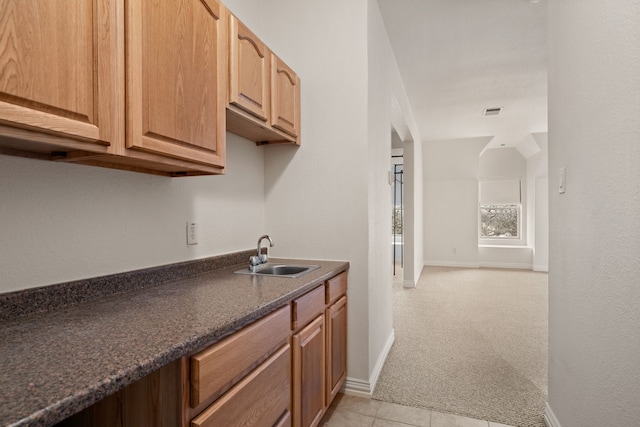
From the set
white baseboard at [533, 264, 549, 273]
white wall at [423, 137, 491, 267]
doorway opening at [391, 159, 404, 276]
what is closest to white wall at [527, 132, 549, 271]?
white baseboard at [533, 264, 549, 273]

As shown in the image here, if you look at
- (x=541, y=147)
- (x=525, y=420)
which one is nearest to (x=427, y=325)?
(x=525, y=420)

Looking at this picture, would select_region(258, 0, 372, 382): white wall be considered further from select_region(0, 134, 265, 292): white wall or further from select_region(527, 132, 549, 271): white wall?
select_region(527, 132, 549, 271): white wall

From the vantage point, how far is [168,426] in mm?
891

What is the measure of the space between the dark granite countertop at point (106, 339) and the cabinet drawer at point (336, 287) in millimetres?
444

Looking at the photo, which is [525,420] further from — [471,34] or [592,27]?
[471,34]

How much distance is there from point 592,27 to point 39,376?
6.80 ft

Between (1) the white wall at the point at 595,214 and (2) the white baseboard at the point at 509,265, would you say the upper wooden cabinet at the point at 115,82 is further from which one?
(2) the white baseboard at the point at 509,265

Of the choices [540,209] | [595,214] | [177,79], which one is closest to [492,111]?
[540,209]

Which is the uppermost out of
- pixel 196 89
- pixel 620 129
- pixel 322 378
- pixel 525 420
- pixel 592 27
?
pixel 592 27

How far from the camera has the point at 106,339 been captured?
34.4 inches

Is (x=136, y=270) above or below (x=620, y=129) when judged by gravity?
below

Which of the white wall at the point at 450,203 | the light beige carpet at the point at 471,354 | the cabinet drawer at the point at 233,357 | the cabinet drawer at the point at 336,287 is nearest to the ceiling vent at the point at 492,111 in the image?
the white wall at the point at 450,203

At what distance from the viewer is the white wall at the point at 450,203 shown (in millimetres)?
7152

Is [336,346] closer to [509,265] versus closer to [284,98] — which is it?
[284,98]
